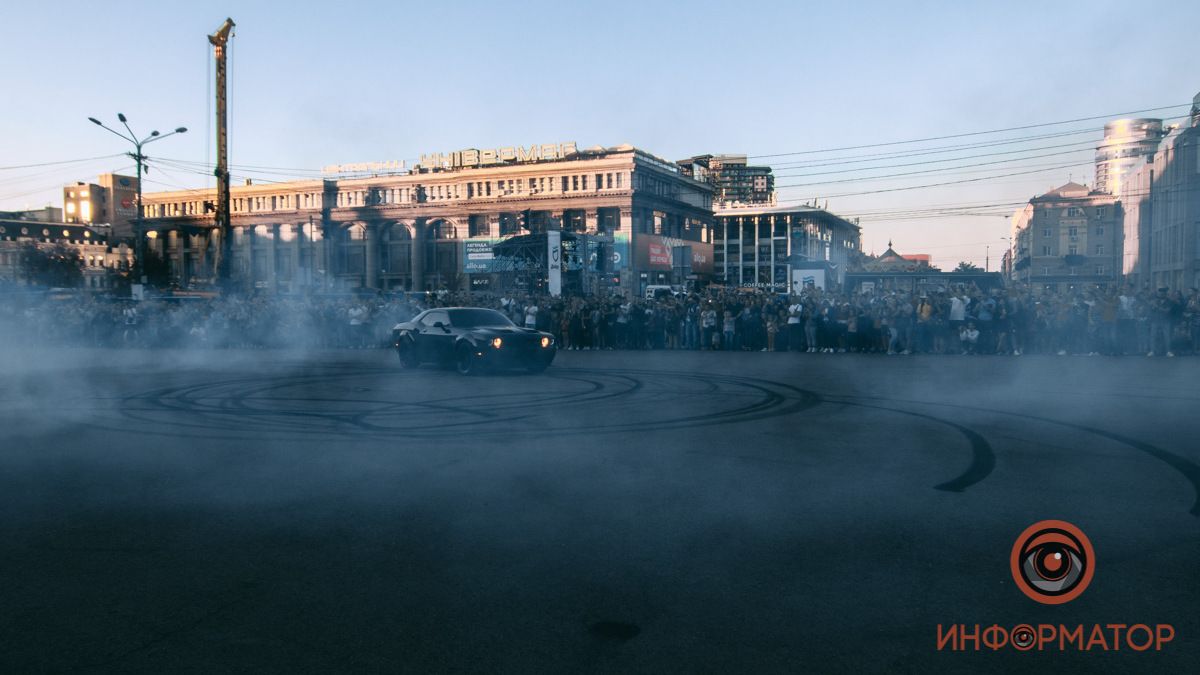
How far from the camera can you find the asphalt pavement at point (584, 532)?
12.4 ft

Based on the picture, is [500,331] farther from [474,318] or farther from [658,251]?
[658,251]

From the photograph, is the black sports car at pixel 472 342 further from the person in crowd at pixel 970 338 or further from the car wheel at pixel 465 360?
the person in crowd at pixel 970 338

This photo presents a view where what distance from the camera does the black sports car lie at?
1590 centimetres

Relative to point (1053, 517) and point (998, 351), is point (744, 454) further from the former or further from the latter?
point (998, 351)

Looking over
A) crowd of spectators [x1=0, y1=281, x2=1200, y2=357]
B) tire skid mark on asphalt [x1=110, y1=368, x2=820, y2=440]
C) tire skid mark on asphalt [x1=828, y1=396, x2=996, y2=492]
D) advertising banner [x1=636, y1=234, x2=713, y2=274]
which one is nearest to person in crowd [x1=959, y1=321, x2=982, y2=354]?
crowd of spectators [x1=0, y1=281, x2=1200, y2=357]

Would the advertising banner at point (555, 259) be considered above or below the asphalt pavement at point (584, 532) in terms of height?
above

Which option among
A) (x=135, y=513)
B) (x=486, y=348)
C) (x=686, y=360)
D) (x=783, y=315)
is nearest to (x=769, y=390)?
(x=486, y=348)

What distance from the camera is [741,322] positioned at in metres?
24.1

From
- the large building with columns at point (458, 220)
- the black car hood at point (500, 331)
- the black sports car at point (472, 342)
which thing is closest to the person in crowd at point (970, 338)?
the black sports car at point (472, 342)

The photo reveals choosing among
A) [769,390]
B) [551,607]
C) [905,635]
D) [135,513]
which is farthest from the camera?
[769,390]

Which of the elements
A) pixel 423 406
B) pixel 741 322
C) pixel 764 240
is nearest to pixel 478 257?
pixel 764 240

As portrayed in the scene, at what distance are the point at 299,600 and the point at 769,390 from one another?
999cm

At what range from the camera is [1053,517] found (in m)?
5.73

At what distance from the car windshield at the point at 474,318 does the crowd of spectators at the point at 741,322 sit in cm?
837
